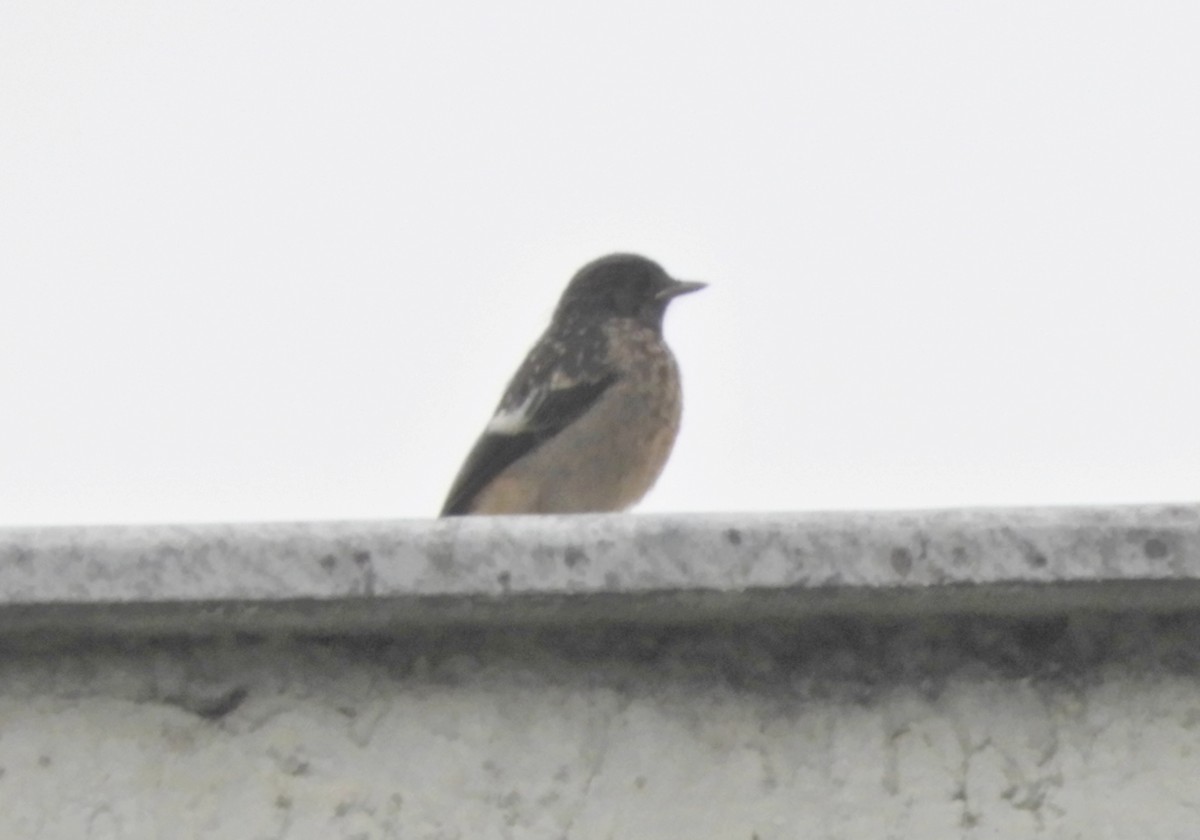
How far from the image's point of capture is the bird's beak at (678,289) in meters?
8.34

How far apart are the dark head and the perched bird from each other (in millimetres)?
189

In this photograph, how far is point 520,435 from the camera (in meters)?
7.62

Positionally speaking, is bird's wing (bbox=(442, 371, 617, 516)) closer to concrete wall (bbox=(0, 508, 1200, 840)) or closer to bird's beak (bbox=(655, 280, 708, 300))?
bird's beak (bbox=(655, 280, 708, 300))

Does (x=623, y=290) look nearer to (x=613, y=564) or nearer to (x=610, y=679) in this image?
(x=610, y=679)

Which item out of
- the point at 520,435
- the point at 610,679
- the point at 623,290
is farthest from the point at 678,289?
the point at 610,679

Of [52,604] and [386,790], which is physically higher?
[52,604]

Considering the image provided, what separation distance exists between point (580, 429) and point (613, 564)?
13.2 feet

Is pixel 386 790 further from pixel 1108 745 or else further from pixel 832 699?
pixel 1108 745

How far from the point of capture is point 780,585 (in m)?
3.40

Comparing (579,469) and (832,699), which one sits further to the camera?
(579,469)

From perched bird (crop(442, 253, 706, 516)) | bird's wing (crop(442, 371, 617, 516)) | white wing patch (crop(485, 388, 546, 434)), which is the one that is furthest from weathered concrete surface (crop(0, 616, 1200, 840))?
white wing patch (crop(485, 388, 546, 434))

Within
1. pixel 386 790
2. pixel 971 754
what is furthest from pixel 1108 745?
pixel 386 790

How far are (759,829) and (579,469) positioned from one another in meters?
3.99

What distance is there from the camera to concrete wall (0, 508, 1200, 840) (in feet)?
Answer: 11.2
